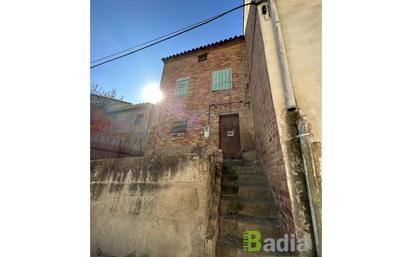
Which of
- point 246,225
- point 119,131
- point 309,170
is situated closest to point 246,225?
point 246,225

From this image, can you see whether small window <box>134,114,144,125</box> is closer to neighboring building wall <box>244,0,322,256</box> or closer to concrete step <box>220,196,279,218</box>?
concrete step <box>220,196,279,218</box>

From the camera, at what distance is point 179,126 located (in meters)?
7.43

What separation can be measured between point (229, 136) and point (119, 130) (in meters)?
10.1

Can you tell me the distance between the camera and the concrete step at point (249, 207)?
259cm

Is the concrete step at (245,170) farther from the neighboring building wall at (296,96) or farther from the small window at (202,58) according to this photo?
the small window at (202,58)

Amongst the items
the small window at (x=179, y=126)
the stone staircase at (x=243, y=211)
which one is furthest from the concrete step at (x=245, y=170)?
the small window at (x=179, y=126)

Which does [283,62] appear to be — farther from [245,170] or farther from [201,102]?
[201,102]

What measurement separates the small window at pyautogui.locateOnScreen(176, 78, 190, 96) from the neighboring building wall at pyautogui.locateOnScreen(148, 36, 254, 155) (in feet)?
0.62

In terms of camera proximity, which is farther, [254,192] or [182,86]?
[182,86]

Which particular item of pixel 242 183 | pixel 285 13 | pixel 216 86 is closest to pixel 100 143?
pixel 216 86
